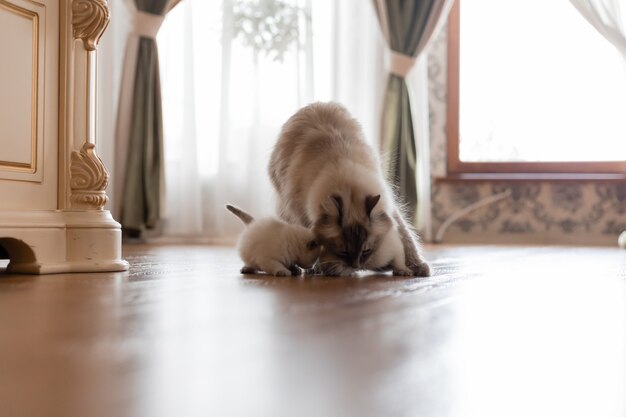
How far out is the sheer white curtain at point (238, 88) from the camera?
4789 mm

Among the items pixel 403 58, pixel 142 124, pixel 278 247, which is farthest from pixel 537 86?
pixel 278 247

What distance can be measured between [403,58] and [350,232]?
3.00 meters

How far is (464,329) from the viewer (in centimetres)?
111

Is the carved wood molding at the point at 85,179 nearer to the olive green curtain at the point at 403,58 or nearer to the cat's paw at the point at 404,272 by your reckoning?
the cat's paw at the point at 404,272

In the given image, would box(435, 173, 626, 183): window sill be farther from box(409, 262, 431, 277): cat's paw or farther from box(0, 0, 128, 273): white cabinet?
box(0, 0, 128, 273): white cabinet

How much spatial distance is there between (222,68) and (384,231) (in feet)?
10.2

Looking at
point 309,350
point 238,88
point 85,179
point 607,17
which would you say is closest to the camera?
point 309,350

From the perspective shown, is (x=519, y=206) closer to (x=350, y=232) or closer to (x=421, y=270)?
(x=421, y=270)

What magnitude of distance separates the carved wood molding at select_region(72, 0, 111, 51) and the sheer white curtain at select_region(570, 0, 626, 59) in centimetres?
328

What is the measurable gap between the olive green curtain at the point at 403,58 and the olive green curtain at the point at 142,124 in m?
1.38

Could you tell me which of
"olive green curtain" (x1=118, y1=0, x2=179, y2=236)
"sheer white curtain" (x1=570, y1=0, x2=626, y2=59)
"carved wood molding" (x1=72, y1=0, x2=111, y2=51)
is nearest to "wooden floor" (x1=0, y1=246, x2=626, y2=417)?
"carved wood molding" (x1=72, y1=0, x2=111, y2=51)

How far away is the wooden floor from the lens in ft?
2.21

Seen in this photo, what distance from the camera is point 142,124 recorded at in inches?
183

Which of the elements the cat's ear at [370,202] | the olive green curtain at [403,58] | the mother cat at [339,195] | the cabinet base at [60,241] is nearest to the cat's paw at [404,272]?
the mother cat at [339,195]
